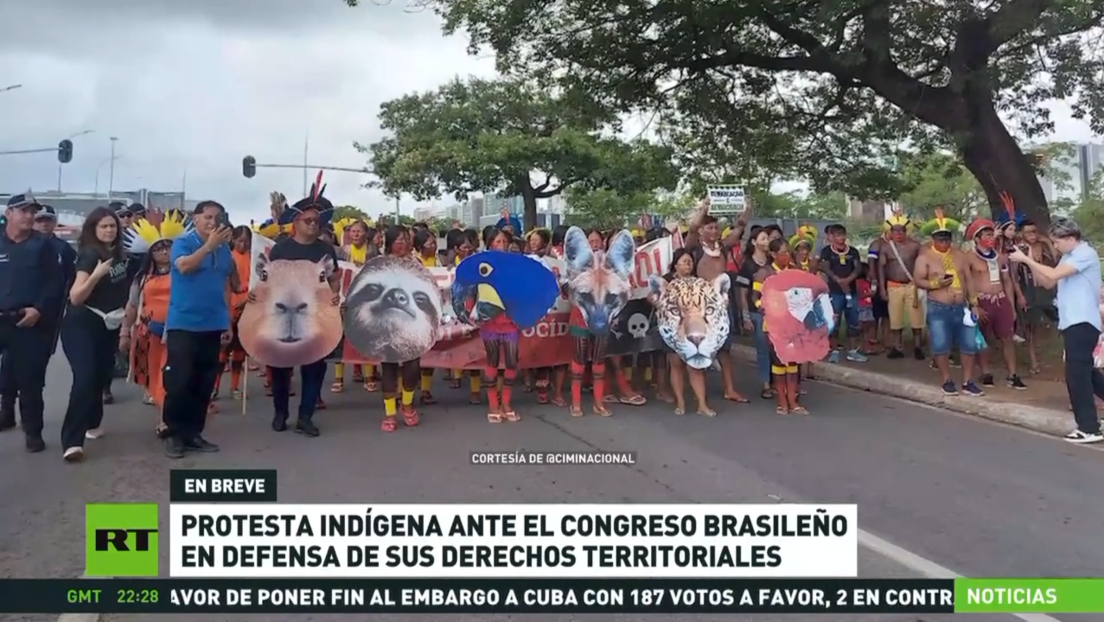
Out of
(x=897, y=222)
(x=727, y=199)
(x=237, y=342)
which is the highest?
(x=727, y=199)

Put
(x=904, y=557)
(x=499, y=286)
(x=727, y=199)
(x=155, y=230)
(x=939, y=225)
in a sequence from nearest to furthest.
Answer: (x=904, y=557) < (x=155, y=230) < (x=499, y=286) < (x=939, y=225) < (x=727, y=199)

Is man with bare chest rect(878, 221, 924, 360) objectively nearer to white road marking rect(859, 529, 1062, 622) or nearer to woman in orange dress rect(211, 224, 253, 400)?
white road marking rect(859, 529, 1062, 622)

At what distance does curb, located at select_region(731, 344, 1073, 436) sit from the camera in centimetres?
739

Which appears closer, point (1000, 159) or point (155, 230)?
point (155, 230)

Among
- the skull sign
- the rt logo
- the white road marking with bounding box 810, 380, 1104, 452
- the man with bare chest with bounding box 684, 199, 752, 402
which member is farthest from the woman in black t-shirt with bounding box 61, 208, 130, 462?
the white road marking with bounding box 810, 380, 1104, 452

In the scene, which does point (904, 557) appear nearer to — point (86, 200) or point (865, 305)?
point (865, 305)

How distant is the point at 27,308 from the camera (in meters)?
6.05

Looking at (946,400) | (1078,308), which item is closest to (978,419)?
(946,400)

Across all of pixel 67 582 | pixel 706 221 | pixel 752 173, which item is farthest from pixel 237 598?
pixel 752 173

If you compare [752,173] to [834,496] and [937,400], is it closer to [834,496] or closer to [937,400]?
[937,400]

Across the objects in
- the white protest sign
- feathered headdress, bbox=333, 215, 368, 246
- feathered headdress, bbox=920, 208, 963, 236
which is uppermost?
the white protest sign

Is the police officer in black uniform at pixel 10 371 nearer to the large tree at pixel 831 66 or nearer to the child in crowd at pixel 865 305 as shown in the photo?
the large tree at pixel 831 66

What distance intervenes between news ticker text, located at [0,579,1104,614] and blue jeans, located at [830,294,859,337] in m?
7.46

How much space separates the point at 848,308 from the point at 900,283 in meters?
0.67
